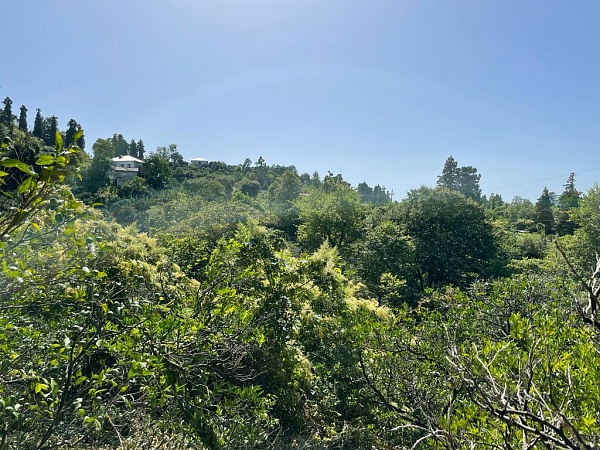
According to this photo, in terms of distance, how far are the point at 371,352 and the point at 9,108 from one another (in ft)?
204

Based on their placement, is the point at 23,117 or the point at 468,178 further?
the point at 468,178

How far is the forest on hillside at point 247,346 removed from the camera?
1508 millimetres

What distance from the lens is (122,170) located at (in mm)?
56906

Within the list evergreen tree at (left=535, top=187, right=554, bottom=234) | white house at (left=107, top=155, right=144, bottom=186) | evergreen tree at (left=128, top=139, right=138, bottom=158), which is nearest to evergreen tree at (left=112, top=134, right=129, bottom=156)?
evergreen tree at (left=128, top=139, right=138, bottom=158)

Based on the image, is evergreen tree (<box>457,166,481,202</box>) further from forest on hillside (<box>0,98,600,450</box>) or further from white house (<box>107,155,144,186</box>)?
forest on hillside (<box>0,98,600,450</box>)

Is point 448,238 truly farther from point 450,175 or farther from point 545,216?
point 450,175

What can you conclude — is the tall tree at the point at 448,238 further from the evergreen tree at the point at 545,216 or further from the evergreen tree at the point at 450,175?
the evergreen tree at the point at 450,175

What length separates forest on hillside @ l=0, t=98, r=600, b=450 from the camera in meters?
1.51

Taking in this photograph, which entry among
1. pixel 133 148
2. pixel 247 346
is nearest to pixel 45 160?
pixel 247 346

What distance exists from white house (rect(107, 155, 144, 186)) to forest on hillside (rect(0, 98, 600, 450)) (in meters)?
46.4

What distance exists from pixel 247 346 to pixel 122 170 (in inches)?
2385

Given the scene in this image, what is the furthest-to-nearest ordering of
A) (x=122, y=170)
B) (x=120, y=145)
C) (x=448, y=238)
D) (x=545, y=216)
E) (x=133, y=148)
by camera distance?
(x=133, y=148), (x=120, y=145), (x=122, y=170), (x=545, y=216), (x=448, y=238)

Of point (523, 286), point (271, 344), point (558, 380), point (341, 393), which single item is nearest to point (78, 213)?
point (558, 380)

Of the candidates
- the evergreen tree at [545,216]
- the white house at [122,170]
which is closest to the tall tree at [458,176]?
the evergreen tree at [545,216]
